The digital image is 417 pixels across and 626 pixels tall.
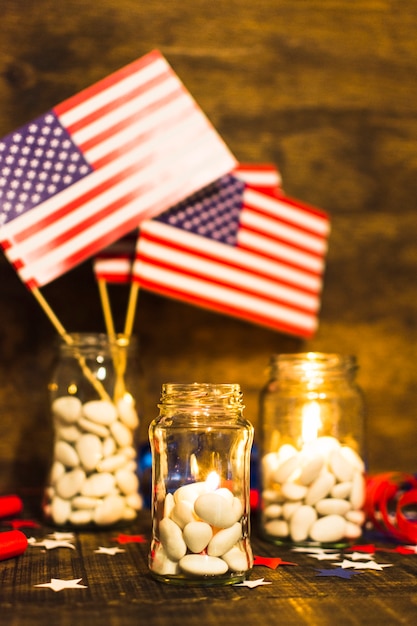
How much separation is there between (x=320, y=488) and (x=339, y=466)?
5 cm

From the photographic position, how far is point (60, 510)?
4.20 feet

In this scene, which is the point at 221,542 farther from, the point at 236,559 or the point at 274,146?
the point at 274,146

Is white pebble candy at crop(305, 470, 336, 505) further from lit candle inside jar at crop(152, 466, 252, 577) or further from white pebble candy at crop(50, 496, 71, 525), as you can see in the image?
white pebble candy at crop(50, 496, 71, 525)

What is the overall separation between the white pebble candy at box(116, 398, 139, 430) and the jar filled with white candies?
0.21 m

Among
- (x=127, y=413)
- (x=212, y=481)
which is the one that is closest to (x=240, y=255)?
(x=127, y=413)

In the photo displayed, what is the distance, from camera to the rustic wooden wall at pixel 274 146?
62.1 inches

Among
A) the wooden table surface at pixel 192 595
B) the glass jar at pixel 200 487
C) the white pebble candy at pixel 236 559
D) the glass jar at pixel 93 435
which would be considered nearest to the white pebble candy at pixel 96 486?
the glass jar at pixel 93 435

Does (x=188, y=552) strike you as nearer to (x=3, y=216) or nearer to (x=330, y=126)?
(x=3, y=216)

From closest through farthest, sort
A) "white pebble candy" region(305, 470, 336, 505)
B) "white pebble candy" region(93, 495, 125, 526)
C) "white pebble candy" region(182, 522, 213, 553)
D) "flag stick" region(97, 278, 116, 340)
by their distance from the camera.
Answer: "white pebble candy" region(182, 522, 213, 553) < "white pebble candy" region(305, 470, 336, 505) < "white pebble candy" region(93, 495, 125, 526) < "flag stick" region(97, 278, 116, 340)

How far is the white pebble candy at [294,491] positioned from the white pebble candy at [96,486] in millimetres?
289

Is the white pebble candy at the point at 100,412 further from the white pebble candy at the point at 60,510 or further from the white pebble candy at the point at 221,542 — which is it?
the white pebble candy at the point at 221,542

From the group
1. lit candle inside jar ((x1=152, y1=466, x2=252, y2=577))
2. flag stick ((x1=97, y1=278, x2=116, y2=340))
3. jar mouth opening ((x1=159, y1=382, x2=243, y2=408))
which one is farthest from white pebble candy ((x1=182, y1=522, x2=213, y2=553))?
flag stick ((x1=97, y1=278, x2=116, y2=340))

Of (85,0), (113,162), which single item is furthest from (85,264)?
(85,0)

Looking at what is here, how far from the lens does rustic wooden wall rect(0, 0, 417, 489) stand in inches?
62.1
